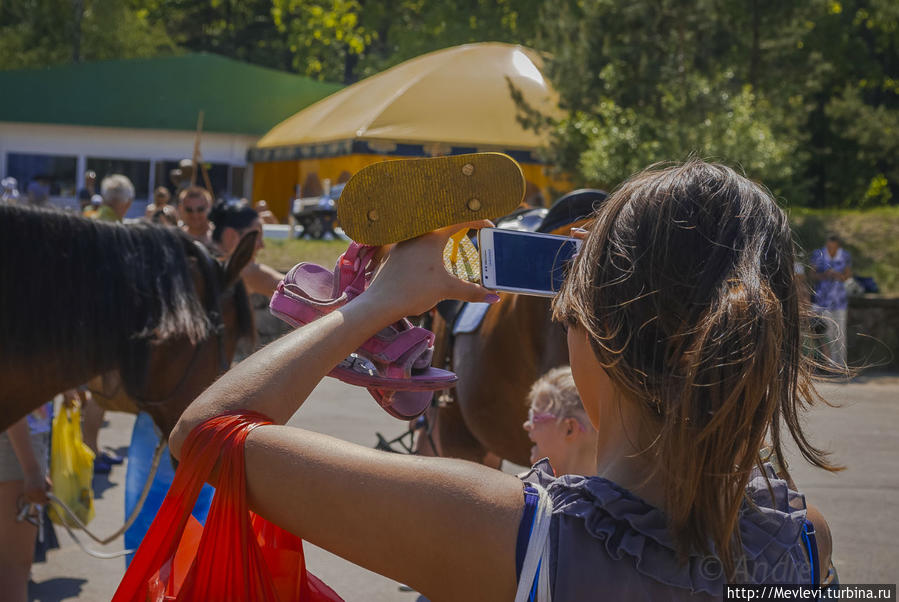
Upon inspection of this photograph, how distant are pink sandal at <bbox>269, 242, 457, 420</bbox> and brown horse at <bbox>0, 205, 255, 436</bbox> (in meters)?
2.15

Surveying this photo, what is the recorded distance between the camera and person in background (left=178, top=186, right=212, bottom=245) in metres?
6.41

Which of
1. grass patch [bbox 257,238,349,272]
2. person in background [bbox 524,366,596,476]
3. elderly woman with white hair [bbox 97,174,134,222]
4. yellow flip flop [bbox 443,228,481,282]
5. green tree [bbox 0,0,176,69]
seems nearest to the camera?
yellow flip flop [bbox 443,228,481,282]

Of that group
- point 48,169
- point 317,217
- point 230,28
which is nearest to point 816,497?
A: point 317,217

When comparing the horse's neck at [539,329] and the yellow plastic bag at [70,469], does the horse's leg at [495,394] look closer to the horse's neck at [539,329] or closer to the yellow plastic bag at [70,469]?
the horse's neck at [539,329]

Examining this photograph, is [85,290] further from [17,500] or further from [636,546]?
[636,546]

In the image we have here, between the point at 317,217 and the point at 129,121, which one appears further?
the point at 129,121

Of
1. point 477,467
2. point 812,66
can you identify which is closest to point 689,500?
point 477,467

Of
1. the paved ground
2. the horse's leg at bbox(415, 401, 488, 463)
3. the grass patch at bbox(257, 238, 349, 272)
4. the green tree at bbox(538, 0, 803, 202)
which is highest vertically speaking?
the green tree at bbox(538, 0, 803, 202)

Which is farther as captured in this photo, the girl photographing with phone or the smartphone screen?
the smartphone screen

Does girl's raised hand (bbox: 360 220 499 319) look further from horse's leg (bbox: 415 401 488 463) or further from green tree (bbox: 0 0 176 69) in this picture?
green tree (bbox: 0 0 176 69)

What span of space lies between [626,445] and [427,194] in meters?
0.44

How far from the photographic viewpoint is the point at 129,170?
29.2 metres

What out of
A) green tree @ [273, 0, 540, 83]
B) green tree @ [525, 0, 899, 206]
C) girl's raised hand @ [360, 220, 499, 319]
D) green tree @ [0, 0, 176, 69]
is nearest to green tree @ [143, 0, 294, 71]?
green tree @ [273, 0, 540, 83]

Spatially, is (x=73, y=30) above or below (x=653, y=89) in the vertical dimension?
above
